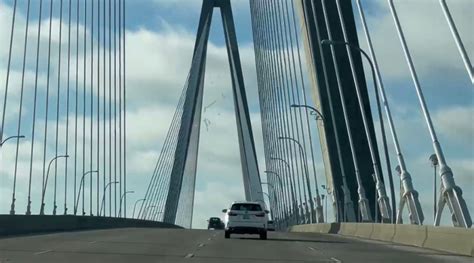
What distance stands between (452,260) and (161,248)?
→ 29.7 ft

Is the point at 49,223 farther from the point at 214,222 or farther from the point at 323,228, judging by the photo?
the point at 214,222

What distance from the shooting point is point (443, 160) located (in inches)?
1087

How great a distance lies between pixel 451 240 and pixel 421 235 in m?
4.50

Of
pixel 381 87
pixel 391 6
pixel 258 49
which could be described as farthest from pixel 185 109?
pixel 391 6

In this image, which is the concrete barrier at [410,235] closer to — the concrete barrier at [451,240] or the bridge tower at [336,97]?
the concrete barrier at [451,240]

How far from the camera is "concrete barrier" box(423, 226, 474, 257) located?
25.7 metres

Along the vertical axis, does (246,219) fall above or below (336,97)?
below

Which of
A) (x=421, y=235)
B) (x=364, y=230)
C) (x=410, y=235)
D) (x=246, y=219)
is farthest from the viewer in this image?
(x=364, y=230)

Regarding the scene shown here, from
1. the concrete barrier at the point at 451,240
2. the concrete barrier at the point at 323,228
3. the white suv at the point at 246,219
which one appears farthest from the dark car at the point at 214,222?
the concrete barrier at the point at 451,240

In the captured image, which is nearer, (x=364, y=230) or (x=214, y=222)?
(x=364, y=230)

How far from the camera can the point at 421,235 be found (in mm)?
32250

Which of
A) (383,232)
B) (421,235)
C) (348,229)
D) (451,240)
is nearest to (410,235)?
(421,235)

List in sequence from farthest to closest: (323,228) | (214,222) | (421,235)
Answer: (214,222) → (323,228) → (421,235)

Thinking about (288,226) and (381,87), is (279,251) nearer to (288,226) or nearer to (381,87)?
(381,87)
